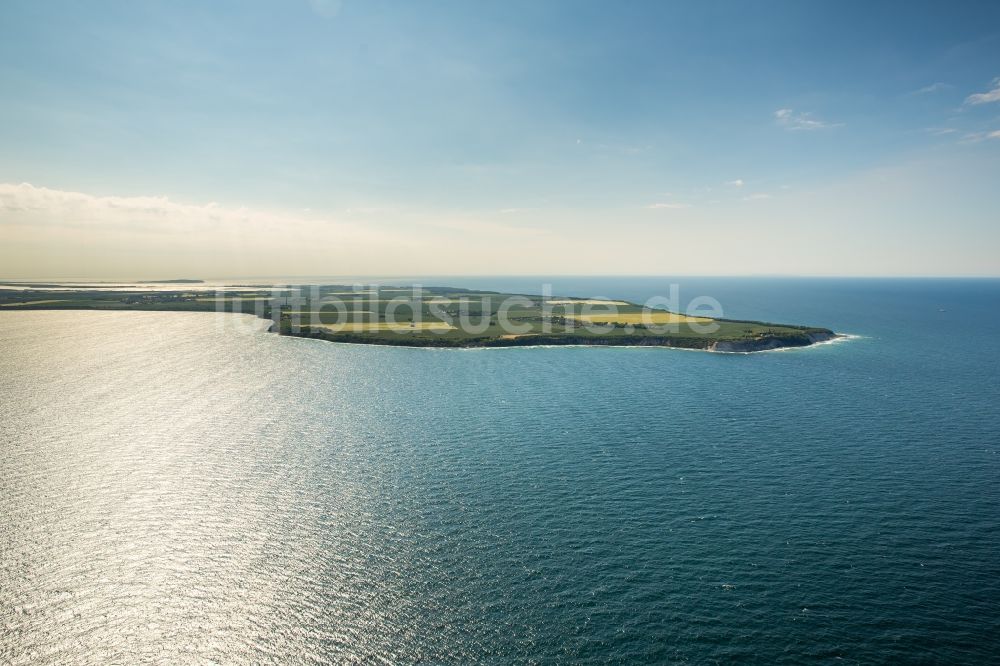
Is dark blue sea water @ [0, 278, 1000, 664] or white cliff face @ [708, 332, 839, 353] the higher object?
white cliff face @ [708, 332, 839, 353]

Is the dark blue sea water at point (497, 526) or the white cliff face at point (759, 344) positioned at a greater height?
the white cliff face at point (759, 344)

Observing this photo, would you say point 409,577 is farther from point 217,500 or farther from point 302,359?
point 302,359

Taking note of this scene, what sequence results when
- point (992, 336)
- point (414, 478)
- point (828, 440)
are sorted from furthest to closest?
point (992, 336) < point (828, 440) < point (414, 478)

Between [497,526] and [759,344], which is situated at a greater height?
[759,344]

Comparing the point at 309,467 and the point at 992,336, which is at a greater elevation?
the point at 992,336

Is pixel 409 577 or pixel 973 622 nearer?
pixel 973 622

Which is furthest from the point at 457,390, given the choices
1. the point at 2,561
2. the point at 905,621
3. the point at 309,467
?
the point at 905,621

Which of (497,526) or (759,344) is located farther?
(759,344)

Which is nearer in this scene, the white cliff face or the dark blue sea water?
the dark blue sea water
